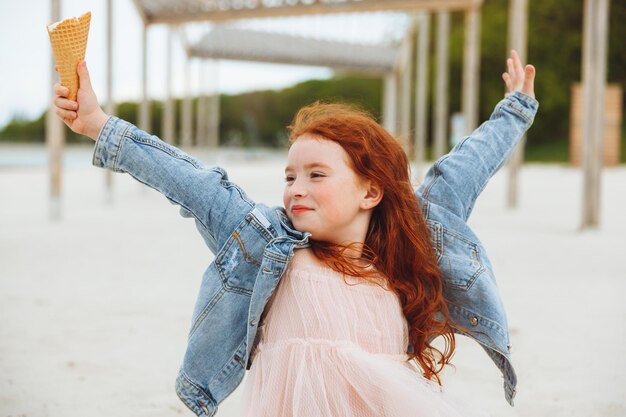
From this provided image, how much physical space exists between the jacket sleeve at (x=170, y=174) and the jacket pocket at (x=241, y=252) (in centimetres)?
2

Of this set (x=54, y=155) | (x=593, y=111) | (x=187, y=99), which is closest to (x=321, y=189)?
(x=593, y=111)

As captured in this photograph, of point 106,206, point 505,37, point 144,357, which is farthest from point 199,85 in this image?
point 505,37

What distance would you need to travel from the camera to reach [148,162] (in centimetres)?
145

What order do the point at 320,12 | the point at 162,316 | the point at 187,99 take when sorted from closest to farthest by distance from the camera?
the point at 162,316, the point at 320,12, the point at 187,99

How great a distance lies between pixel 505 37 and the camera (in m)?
24.4

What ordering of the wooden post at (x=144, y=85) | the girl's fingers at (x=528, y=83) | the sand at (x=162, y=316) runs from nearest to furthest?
the girl's fingers at (x=528, y=83), the sand at (x=162, y=316), the wooden post at (x=144, y=85)

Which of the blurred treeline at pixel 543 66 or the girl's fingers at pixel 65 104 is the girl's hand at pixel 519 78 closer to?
the girl's fingers at pixel 65 104

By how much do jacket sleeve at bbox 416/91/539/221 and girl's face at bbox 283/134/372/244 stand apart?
0.21 metres

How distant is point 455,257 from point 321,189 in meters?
0.33

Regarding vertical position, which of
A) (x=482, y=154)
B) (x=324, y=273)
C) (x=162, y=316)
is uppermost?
(x=482, y=154)

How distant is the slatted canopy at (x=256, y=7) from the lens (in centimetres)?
731

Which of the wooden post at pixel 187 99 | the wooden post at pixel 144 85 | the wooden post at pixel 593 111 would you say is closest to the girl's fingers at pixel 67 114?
the wooden post at pixel 593 111

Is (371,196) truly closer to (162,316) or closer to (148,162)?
(148,162)

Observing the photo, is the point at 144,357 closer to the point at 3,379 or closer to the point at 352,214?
the point at 3,379
